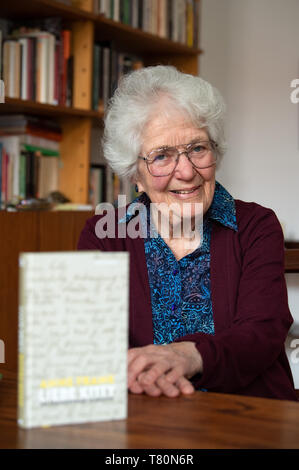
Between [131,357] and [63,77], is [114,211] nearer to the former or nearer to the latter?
[131,357]

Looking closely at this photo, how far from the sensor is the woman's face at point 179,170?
5.24 feet

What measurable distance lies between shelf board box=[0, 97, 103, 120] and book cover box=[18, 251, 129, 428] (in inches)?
78.4

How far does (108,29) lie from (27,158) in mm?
752

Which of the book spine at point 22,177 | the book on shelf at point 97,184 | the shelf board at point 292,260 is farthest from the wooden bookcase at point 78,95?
the shelf board at point 292,260

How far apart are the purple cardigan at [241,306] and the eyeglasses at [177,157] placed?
0.14 meters

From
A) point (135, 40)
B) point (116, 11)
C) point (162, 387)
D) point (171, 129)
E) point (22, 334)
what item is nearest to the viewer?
point (22, 334)

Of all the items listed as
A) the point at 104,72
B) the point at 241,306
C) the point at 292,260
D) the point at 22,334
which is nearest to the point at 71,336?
the point at 22,334

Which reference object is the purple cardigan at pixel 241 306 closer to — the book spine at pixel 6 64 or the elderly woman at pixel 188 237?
the elderly woman at pixel 188 237

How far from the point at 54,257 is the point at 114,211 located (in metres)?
0.91

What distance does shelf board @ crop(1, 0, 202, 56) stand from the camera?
2.81 metres

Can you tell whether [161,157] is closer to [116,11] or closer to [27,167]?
[27,167]

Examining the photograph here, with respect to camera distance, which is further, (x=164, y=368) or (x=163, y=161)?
(x=163, y=161)

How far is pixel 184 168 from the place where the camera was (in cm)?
161

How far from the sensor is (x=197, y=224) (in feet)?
5.41
